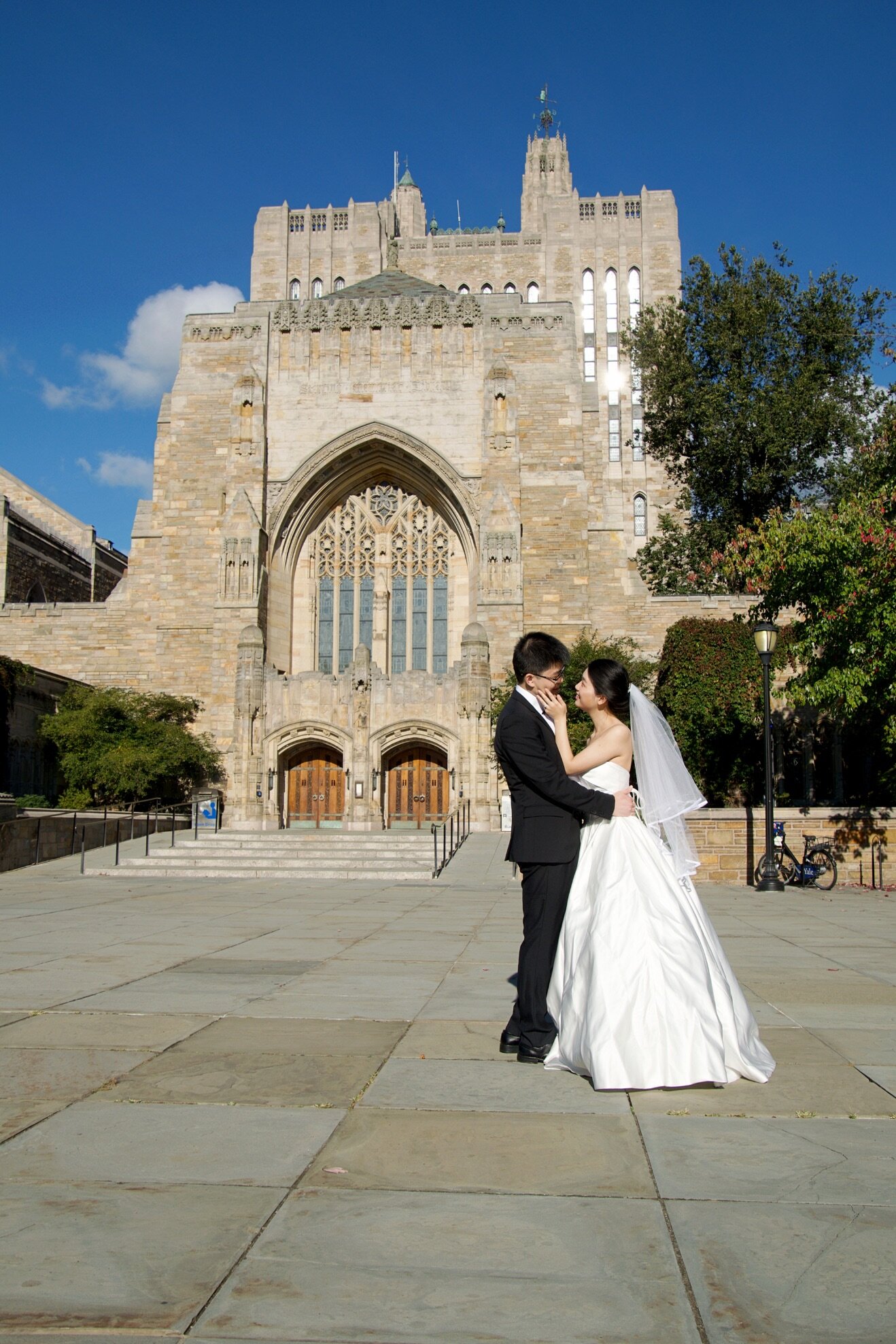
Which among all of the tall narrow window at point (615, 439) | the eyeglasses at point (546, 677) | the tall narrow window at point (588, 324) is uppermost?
the tall narrow window at point (588, 324)

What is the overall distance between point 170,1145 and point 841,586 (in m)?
14.2

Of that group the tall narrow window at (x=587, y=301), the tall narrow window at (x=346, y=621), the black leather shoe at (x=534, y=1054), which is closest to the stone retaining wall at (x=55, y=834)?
the tall narrow window at (x=346, y=621)

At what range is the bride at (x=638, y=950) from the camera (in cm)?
395

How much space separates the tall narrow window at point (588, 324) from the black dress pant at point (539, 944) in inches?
2319

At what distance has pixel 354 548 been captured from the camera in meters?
31.0

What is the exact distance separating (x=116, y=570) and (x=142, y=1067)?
41.1 m

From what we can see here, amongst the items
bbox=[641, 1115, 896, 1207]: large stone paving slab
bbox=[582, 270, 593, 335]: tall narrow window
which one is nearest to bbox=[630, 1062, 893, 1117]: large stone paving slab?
bbox=[641, 1115, 896, 1207]: large stone paving slab

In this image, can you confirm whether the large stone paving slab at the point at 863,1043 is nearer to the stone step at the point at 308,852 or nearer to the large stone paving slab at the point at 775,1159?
the large stone paving slab at the point at 775,1159

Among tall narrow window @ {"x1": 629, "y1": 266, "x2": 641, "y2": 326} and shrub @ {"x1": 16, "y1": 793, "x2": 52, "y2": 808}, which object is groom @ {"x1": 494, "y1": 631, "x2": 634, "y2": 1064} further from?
tall narrow window @ {"x1": 629, "y1": 266, "x2": 641, "y2": 326}

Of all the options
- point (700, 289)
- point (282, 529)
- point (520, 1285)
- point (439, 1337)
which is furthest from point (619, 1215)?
point (700, 289)

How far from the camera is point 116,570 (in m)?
43.0

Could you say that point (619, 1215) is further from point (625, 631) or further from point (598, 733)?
point (625, 631)

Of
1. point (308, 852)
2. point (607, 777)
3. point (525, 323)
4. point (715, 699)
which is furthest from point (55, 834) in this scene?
point (525, 323)

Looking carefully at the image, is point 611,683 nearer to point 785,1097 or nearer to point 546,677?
point 546,677
